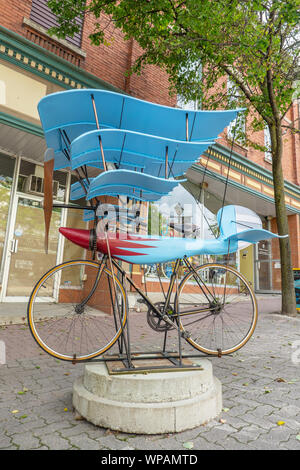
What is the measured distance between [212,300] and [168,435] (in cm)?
157

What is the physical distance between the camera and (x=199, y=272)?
353 centimetres

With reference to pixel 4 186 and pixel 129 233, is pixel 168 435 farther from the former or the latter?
pixel 4 186

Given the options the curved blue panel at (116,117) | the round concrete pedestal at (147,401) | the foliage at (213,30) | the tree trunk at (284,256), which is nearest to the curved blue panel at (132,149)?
the curved blue panel at (116,117)

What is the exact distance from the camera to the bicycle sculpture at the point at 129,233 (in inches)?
112

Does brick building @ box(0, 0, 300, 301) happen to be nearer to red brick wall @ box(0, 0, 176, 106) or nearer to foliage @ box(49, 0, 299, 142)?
red brick wall @ box(0, 0, 176, 106)

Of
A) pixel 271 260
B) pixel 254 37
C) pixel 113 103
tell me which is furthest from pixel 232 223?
pixel 271 260

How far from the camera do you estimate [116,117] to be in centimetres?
314

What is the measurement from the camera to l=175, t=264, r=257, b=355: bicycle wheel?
3324 millimetres

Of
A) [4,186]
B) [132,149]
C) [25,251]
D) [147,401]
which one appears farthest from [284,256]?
[4,186]

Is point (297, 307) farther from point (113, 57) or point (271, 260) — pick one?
point (113, 57)

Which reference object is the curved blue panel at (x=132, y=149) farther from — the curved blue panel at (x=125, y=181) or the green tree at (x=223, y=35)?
the green tree at (x=223, y=35)
